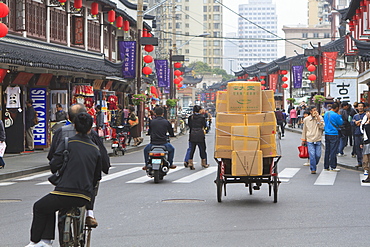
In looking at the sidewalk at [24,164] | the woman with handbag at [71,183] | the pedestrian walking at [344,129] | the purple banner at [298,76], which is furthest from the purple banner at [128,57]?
the woman with handbag at [71,183]

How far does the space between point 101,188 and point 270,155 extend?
451cm

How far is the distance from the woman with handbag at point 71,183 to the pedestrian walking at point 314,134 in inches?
458

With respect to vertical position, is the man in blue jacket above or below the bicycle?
above

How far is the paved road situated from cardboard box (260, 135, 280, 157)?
932mm

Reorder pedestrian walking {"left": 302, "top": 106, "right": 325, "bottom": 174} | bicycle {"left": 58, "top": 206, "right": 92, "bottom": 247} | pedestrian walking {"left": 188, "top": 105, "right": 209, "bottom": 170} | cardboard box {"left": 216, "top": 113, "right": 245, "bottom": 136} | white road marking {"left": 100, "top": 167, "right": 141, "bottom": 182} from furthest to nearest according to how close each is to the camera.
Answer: pedestrian walking {"left": 188, "top": 105, "right": 209, "bottom": 170}, pedestrian walking {"left": 302, "top": 106, "right": 325, "bottom": 174}, white road marking {"left": 100, "top": 167, "right": 141, "bottom": 182}, cardboard box {"left": 216, "top": 113, "right": 245, "bottom": 136}, bicycle {"left": 58, "top": 206, "right": 92, "bottom": 247}

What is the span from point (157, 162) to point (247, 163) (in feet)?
13.2

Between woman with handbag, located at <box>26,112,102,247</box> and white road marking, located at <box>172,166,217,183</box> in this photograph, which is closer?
woman with handbag, located at <box>26,112,102,247</box>

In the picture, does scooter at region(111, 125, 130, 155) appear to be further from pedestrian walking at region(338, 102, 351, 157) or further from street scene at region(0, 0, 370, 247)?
pedestrian walking at region(338, 102, 351, 157)

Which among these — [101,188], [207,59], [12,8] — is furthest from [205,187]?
[207,59]

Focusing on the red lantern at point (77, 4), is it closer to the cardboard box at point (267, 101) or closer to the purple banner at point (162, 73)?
the purple banner at point (162, 73)

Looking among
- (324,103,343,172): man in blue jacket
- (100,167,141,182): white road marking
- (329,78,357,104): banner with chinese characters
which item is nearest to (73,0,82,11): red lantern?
(100,167,141,182): white road marking

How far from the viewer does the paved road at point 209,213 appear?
8.77 metres

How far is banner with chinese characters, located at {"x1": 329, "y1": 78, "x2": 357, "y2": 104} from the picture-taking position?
41812mm

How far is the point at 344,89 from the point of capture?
4184 centimetres
